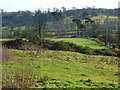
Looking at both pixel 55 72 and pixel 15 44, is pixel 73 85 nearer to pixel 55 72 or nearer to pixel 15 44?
pixel 55 72

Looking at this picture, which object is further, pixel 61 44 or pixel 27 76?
pixel 61 44

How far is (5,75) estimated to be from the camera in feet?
32.6

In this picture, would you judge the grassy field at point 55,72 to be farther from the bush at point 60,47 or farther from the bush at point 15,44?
the bush at point 60,47

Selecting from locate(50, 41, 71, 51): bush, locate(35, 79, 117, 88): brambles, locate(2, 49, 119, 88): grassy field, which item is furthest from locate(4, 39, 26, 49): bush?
locate(35, 79, 117, 88): brambles

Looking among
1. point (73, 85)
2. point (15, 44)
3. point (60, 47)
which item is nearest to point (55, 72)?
point (73, 85)

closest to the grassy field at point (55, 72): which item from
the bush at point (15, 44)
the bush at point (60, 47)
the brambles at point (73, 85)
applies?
the brambles at point (73, 85)

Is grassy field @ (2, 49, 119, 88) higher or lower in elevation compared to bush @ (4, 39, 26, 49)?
lower

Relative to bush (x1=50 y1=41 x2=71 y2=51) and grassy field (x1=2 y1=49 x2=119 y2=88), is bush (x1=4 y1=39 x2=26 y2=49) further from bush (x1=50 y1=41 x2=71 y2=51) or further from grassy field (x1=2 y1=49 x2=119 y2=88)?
grassy field (x1=2 y1=49 x2=119 y2=88)

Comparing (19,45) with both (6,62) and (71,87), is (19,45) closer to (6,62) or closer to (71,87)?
(6,62)

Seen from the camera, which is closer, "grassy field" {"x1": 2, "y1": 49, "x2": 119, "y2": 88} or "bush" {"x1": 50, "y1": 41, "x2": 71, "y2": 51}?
"grassy field" {"x1": 2, "y1": 49, "x2": 119, "y2": 88}

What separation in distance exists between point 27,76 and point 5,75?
1.72 m

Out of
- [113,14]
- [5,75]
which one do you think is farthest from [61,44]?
[113,14]

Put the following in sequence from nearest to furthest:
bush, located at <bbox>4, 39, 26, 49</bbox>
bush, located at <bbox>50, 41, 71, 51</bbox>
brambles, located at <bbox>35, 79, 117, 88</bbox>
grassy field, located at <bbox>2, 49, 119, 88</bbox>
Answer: brambles, located at <bbox>35, 79, 117, 88</bbox> → grassy field, located at <bbox>2, 49, 119, 88</bbox> → bush, located at <bbox>4, 39, 26, 49</bbox> → bush, located at <bbox>50, 41, 71, 51</bbox>

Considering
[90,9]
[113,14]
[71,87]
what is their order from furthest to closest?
[90,9] → [113,14] → [71,87]
